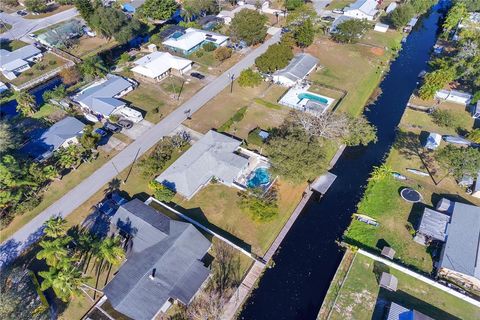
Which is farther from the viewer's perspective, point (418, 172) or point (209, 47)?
point (209, 47)

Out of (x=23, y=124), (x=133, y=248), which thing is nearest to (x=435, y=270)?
(x=133, y=248)

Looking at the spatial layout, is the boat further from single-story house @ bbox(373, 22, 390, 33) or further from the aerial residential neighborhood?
single-story house @ bbox(373, 22, 390, 33)

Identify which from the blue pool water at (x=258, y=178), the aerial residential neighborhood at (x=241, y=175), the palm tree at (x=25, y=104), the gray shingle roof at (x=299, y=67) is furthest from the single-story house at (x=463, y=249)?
the palm tree at (x=25, y=104)

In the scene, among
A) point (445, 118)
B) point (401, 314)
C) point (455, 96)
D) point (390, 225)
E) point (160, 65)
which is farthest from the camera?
point (160, 65)

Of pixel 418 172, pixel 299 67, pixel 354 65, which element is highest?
pixel 299 67

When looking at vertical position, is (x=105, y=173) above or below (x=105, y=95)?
below

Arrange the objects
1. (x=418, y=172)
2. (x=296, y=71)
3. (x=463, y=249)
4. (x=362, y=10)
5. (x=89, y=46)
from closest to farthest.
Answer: (x=463, y=249)
(x=418, y=172)
(x=296, y=71)
(x=89, y=46)
(x=362, y=10)

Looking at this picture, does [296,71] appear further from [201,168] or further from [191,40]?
[201,168]

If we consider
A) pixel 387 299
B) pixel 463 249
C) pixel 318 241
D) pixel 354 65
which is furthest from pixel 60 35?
pixel 463 249

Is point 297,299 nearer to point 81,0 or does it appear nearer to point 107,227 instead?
point 107,227
